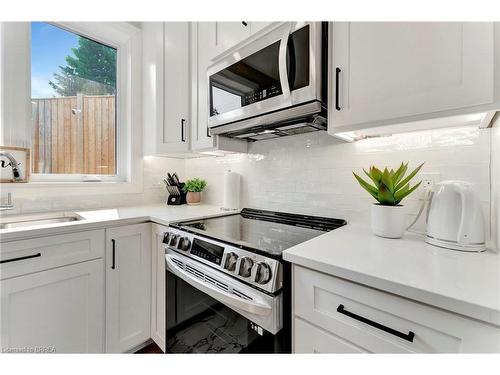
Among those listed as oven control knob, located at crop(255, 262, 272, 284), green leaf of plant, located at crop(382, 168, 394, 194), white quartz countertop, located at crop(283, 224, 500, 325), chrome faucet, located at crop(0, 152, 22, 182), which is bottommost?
oven control knob, located at crop(255, 262, 272, 284)

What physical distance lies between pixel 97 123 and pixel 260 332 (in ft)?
6.67

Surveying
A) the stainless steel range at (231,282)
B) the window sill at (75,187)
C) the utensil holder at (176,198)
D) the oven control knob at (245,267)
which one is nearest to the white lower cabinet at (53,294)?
the stainless steel range at (231,282)

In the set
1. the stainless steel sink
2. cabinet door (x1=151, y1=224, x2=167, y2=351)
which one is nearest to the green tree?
the stainless steel sink

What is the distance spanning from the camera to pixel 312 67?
98 cm

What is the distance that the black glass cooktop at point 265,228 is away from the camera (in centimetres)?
96

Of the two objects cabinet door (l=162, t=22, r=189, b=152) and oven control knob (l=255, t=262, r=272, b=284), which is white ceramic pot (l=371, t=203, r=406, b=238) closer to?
oven control knob (l=255, t=262, r=272, b=284)

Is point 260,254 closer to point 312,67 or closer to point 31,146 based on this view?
point 312,67

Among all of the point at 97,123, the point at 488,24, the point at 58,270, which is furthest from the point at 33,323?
the point at 488,24

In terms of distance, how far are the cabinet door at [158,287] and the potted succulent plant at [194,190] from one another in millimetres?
621

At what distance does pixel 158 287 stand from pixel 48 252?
61 cm

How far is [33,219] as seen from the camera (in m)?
1.41

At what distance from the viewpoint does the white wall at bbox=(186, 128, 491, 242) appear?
94 centimetres

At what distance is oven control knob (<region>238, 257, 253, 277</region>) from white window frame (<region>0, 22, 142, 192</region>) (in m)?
1.53

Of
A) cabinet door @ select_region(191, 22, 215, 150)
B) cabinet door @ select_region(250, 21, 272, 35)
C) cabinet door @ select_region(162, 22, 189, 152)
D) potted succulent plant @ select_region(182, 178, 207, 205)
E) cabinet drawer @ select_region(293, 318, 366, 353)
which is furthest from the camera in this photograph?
potted succulent plant @ select_region(182, 178, 207, 205)
